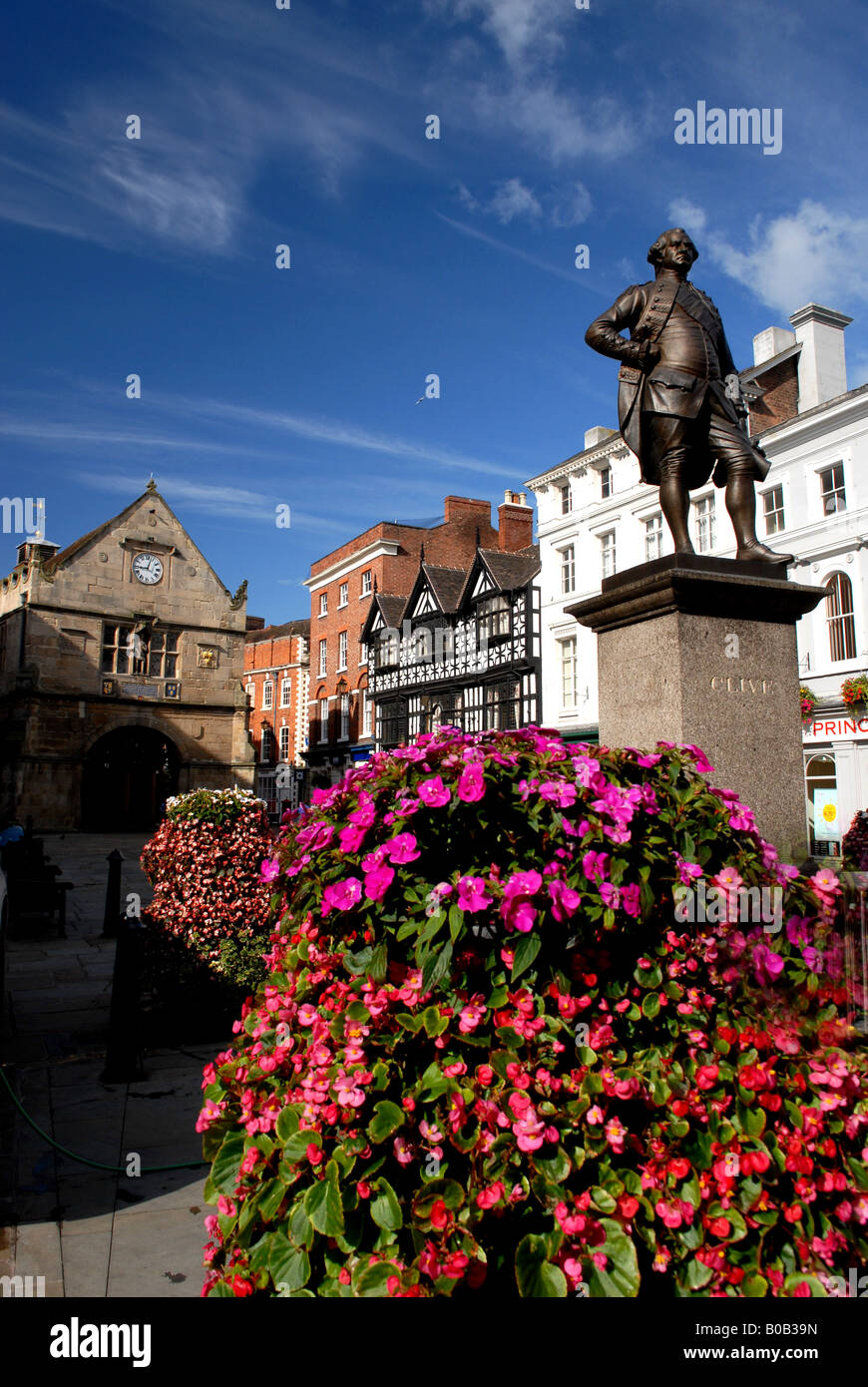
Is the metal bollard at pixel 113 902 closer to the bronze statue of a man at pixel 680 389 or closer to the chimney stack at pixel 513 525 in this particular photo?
the bronze statue of a man at pixel 680 389

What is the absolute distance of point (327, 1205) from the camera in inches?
75.9

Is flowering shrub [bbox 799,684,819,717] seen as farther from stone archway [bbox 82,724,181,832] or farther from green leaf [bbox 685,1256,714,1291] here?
stone archway [bbox 82,724,181,832]

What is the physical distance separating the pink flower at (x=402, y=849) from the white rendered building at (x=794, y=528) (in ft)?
45.7

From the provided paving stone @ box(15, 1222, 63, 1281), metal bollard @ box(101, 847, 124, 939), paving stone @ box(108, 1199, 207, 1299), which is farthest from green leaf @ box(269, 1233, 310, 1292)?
metal bollard @ box(101, 847, 124, 939)

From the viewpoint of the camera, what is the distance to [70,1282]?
11.0 ft

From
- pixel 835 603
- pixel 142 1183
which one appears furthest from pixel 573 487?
pixel 142 1183

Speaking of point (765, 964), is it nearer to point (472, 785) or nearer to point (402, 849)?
point (472, 785)

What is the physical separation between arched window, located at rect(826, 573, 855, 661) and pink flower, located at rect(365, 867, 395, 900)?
20553 millimetres

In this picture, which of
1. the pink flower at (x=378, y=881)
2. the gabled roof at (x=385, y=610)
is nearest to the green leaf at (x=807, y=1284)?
the pink flower at (x=378, y=881)

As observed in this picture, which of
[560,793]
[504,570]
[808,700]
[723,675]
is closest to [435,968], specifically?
[560,793]

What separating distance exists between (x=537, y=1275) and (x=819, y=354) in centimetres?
2717

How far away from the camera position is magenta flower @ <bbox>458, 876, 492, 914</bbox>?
212cm

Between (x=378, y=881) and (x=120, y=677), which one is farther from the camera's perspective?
(x=120, y=677)

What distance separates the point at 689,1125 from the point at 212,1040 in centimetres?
586
